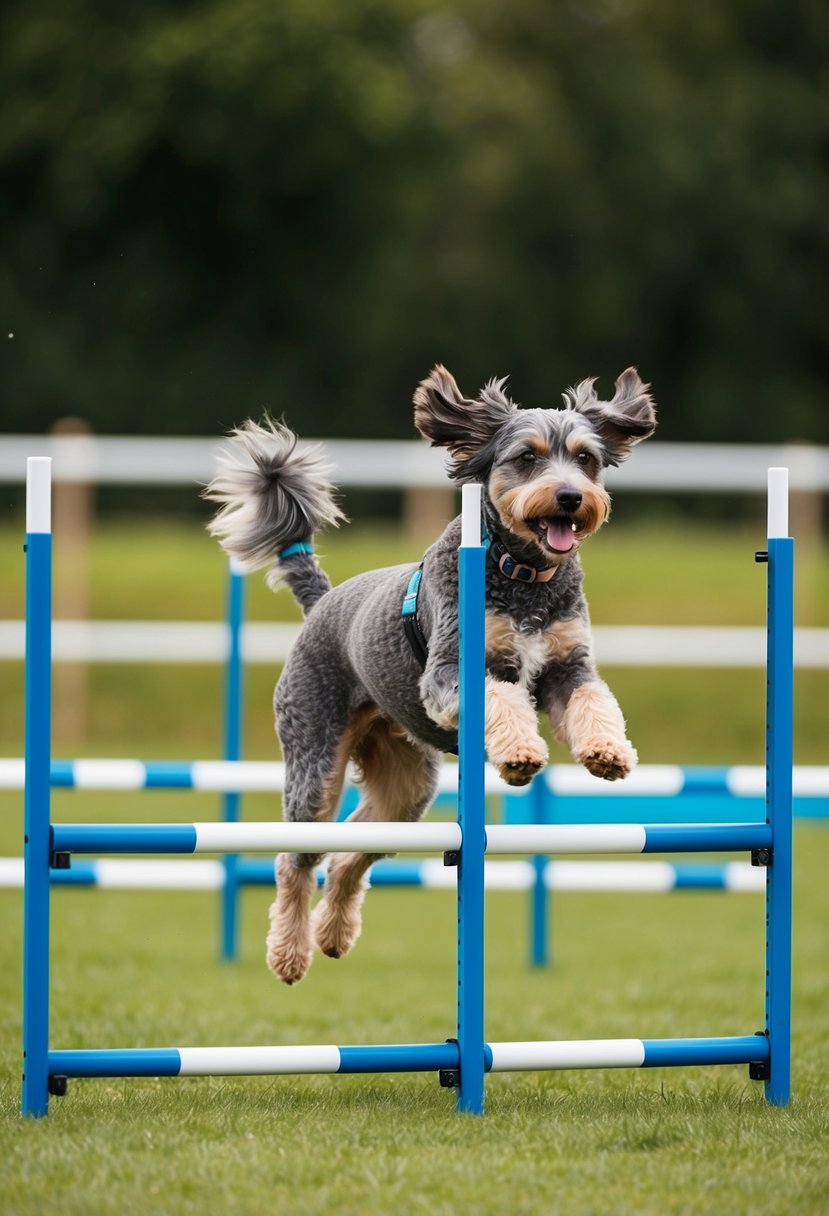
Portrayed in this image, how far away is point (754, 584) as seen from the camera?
51.8 ft

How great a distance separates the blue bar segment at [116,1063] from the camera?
4.02 meters

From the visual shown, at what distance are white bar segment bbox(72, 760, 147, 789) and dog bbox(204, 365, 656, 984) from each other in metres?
1.47

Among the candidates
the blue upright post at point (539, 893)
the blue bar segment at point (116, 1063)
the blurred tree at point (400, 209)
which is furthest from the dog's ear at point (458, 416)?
the blurred tree at point (400, 209)

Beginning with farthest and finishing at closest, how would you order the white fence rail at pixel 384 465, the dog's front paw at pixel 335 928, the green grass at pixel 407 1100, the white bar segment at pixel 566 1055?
the white fence rail at pixel 384 465 → the dog's front paw at pixel 335 928 → the white bar segment at pixel 566 1055 → the green grass at pixel 407 1100

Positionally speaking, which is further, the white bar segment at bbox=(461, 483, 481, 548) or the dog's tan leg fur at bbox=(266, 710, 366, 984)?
the dog's tan leg fur at bbox=(266, 710, 366, 984)

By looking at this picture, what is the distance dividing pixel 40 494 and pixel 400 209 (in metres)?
19.1

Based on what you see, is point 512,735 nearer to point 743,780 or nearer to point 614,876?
point 743,780

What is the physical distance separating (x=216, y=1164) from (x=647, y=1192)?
91cm

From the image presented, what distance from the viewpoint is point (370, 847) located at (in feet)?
13.5

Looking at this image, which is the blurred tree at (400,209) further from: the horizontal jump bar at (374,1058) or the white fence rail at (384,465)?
the horizontal jump bar at (374,1058)

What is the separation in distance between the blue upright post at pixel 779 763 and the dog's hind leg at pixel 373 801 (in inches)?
39.8

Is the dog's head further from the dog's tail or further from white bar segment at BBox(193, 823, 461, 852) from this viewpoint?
white bar segment at BBox(193, 823, 461, 852)

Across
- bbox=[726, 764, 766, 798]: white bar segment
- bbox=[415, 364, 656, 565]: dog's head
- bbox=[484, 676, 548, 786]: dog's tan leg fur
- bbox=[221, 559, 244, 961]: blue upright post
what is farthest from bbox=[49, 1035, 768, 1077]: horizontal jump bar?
bbox=[221, 559, 244, 961]: blue upright post

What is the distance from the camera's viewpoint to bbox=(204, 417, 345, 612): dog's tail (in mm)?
4906
